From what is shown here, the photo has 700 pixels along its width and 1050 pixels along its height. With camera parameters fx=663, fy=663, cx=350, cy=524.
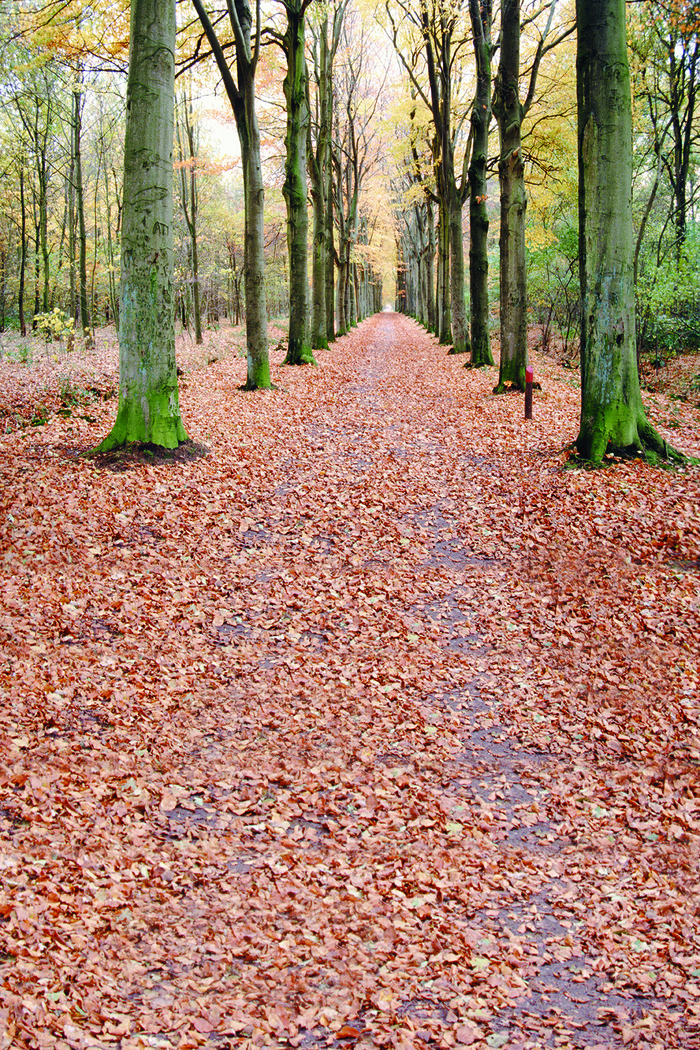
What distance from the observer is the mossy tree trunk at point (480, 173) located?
52.4ft

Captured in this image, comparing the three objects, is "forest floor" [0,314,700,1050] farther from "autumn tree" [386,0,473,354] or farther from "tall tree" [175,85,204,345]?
"tall tree" [175,85,204,345]

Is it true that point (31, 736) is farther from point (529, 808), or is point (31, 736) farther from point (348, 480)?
point (348, 480)

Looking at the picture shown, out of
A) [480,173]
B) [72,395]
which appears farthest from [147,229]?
[480,173]

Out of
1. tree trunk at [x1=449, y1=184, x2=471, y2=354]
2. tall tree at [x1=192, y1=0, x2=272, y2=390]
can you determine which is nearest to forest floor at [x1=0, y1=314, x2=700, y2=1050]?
tall tree at [x1=192, y1=0, x2=272, y2=390]

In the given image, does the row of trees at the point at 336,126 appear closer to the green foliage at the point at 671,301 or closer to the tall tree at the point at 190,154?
the tall tree at the point at 190,154

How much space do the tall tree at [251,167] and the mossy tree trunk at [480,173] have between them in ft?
18.1

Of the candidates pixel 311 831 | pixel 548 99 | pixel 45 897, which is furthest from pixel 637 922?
pixel 548 99

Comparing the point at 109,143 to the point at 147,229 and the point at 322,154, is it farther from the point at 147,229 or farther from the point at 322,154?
the point at 147,229

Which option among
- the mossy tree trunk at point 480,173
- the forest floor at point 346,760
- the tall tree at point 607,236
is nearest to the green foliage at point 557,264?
the mossy tree trunk at point 480,173

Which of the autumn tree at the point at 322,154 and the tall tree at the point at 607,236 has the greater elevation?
the autumn tree at the point at 322,154

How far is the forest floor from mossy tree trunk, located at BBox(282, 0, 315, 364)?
11.5m

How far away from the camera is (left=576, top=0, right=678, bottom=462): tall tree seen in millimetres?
7824

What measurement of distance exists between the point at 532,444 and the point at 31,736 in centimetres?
803

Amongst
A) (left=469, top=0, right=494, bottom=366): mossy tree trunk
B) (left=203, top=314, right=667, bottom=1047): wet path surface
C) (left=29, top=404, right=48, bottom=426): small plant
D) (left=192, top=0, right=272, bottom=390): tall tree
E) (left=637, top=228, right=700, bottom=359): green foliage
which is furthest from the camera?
(left=637, top=228, right=700, bottom=359): green foliage
